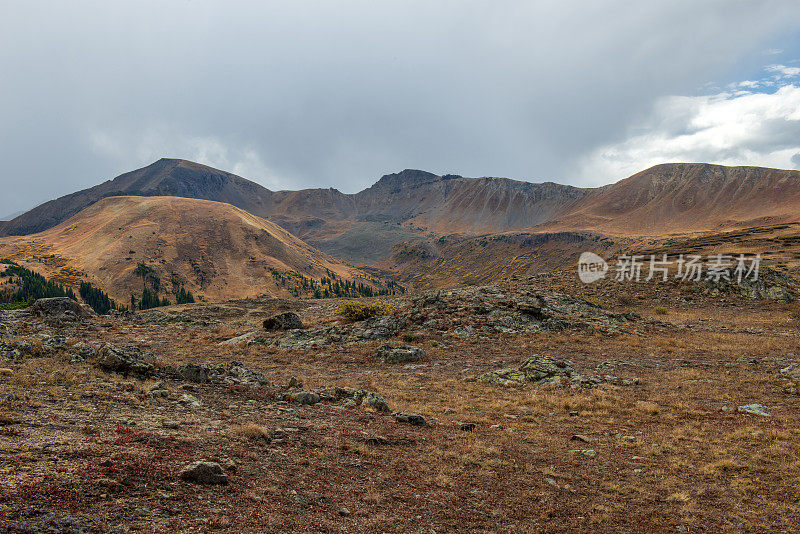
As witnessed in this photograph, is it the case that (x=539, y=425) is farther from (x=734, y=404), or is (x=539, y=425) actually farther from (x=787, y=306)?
(x=787, y=306)

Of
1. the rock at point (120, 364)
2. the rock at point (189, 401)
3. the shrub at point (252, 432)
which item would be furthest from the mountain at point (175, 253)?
the shrub at point (252, 432)

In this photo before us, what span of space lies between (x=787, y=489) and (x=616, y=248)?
484ft

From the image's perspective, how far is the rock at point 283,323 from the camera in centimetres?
2983

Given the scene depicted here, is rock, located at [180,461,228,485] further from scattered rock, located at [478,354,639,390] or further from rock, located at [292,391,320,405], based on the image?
scattered rock, located at [478,354,639,390]

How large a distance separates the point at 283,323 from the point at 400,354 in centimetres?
1359

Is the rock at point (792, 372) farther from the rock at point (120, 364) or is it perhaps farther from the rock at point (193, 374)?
the rock at point (120, 364)

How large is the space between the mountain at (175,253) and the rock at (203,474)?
10790 centimetres

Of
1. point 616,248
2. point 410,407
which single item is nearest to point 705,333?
point 410,407

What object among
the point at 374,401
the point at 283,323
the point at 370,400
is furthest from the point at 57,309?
the point at 374,401

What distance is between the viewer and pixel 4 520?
13.9 ft

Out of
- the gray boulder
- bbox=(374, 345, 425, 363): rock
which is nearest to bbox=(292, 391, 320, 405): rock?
the gray boulder

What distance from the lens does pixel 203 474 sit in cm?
639

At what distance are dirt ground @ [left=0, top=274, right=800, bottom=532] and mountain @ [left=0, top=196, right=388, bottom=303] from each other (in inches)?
4026

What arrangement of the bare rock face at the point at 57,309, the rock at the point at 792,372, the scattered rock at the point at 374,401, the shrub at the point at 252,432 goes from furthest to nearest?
the bare rock face at the point at 57,309 → the rock at the point at 792,372 → the scattered rock at the point at 374,401 → the shrub at the point at 252,432
